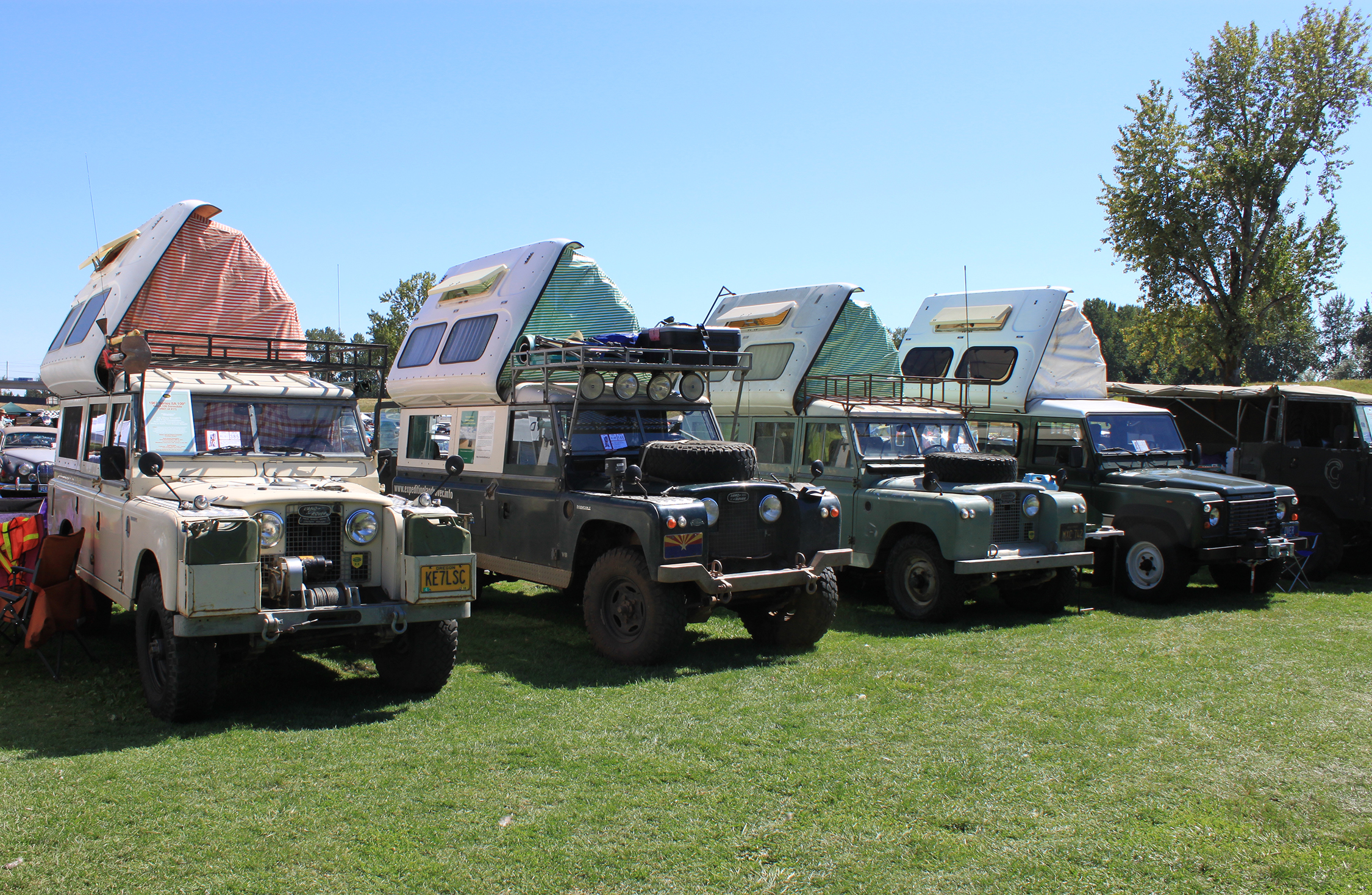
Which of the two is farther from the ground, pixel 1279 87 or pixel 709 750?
pixel 1279 87

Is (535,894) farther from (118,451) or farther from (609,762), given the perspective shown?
(118,451)

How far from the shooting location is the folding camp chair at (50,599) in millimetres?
6746

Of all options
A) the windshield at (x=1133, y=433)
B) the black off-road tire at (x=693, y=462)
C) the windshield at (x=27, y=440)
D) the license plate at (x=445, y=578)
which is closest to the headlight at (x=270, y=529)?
the license plate at (x=445, y=578)

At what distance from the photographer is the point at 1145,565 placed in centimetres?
1084

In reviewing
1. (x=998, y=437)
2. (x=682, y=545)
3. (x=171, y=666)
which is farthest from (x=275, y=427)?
(x=998, y=437)

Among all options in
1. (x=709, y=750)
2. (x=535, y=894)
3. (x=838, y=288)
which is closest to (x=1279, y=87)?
(x=838, y=288)

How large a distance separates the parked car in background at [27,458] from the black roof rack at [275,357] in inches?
279

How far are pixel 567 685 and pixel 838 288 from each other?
648 centimetres

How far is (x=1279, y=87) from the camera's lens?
2186cm

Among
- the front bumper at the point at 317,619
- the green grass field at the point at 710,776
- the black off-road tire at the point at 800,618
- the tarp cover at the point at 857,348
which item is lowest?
the green grass field at the point at 710,776

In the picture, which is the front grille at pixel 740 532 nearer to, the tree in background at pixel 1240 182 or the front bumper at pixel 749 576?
the front bumper at pixel 749 576

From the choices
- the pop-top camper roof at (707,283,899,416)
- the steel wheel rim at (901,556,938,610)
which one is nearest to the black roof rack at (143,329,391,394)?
the pop-top camper roof at (707,283,899,416)

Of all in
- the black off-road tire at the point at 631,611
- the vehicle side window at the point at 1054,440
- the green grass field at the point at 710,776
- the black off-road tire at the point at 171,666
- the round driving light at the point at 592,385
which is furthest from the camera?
the vehicle side window at the point at 1054,440

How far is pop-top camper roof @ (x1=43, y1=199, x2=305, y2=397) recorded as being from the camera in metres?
7.97
